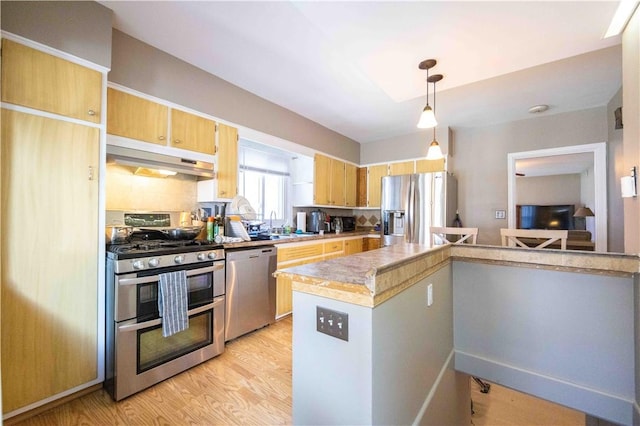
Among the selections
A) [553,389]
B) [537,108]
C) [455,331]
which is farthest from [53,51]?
[537,108]

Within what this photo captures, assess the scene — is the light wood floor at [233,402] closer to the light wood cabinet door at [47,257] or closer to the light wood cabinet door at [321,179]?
the light wood cabinet door at [47,257]

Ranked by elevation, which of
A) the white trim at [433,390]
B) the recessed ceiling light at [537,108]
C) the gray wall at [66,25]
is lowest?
the white trim at [433,390]

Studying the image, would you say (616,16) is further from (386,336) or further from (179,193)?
(179,193)

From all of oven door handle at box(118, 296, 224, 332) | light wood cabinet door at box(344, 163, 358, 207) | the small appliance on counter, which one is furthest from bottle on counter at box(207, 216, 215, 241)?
light wood cabinet door at box(344, 163, 358, 207)

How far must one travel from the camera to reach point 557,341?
1706 millimetres

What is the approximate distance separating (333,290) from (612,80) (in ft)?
12.2

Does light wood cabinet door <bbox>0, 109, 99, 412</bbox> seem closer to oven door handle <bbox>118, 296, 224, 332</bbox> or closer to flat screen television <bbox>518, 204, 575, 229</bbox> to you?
oven door handle <bbox>118, 296, 224, 332</bbox>

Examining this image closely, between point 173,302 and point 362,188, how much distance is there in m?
3.76

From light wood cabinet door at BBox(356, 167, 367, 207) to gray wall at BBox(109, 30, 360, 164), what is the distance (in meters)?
1.45

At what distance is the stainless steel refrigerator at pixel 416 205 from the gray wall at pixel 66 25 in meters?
3.58

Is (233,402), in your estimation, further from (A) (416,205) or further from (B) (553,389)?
(A) (416,205)

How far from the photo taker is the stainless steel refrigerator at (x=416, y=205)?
371 centimetres

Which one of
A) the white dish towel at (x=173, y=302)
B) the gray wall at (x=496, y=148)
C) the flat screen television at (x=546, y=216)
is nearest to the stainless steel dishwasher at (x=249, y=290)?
the white dish towel at (x=173, y=302)

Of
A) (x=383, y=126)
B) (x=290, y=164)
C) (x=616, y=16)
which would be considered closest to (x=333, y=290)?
(x=616, y=16)
